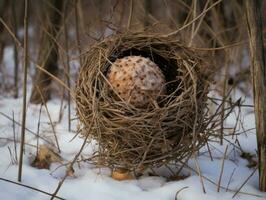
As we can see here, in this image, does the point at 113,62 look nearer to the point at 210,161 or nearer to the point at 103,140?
the point at 103,140

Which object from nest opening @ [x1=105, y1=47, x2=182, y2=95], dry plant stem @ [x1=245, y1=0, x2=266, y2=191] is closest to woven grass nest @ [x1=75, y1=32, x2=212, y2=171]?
nest opening @ [x1=105, y1=47, x2=182, y2=95]

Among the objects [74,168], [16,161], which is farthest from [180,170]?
[16,161]

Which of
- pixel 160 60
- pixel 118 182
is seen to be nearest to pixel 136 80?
pixel 160 60

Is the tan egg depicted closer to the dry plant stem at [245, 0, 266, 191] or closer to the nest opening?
the nest opening

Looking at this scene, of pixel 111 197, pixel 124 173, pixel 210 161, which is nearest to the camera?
pixel 111 197

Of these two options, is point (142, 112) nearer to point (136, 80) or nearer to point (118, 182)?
point (136, 80)

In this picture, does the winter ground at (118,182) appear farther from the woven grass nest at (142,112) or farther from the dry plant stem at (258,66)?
the dry plant stem at (258,66)
